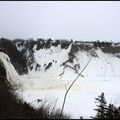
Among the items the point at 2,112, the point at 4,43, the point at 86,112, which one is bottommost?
the point at 86,112

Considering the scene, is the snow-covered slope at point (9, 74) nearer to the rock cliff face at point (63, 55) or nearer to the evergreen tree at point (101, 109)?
the evergreen tree at point (101, 109)

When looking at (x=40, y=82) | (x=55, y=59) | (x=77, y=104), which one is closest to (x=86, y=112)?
(x=77, y=104)

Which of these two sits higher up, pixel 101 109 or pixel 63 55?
pixel 63 55

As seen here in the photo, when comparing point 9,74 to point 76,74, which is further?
point 76,74

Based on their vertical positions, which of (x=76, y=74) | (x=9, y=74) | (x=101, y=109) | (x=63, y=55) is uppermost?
(x=63, y=55)

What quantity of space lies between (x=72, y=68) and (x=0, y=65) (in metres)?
28.3

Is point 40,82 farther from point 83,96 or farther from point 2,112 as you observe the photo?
point 2,112

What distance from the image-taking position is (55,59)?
201 feet

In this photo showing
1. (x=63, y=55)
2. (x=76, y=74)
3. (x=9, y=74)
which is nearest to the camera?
(x=9, y=74)

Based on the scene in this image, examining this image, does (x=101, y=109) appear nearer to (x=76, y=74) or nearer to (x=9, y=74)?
(x=9, y=74)

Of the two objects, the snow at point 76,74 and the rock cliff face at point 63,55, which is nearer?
the snow at point 76,74

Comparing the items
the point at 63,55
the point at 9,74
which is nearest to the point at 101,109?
the point at 9,74

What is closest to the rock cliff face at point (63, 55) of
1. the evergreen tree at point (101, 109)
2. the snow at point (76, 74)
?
the snow at point (76, 74)

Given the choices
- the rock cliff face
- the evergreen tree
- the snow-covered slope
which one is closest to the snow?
the rock cliff face
